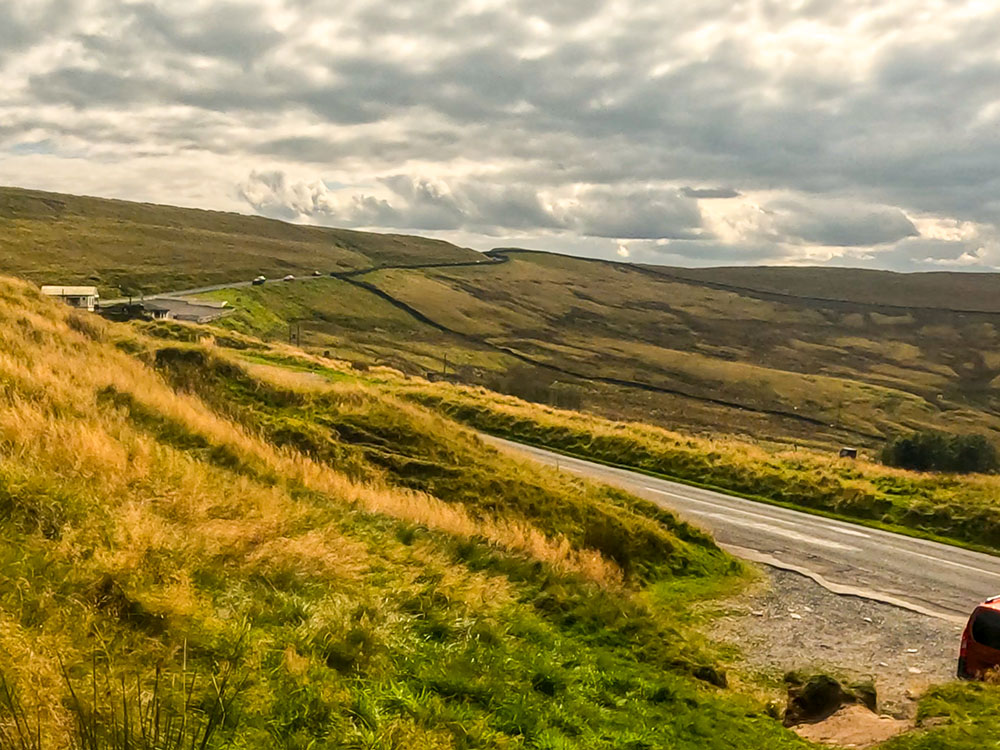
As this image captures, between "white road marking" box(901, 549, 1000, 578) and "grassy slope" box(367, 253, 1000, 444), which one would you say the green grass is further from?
"grassy slope" box(367, 253, 1000, 444)

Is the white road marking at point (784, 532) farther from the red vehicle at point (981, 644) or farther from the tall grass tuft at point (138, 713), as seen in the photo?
the tall grass tuft at point (138, 713)

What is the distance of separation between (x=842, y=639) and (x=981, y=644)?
2.78 meters

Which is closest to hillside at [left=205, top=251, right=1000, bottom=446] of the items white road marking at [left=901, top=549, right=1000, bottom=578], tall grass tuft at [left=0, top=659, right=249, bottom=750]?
white road marking at [left=901, top=549, right=1000, bottom=578]

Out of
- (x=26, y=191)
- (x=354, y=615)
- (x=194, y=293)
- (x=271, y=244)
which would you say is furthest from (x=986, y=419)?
(x=26, y=191)

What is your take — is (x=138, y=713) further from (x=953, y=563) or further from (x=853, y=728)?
(x=953, y=563)

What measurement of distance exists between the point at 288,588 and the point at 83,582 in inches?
78.2

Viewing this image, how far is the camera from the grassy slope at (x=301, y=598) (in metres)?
5.61

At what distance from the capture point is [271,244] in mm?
192125

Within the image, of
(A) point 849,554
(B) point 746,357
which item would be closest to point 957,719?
(A) point 849,554

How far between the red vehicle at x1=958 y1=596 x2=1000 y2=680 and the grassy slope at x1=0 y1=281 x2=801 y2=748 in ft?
12.2

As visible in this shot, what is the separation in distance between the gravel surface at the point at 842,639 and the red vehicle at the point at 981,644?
24.6 inches

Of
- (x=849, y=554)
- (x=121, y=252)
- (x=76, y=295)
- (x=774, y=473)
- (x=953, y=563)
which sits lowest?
(x=849, y=554)

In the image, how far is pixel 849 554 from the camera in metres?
19.6

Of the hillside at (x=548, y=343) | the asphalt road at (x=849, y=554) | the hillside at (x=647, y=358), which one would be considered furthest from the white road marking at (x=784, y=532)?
the hillside at (x=647, y=358)
